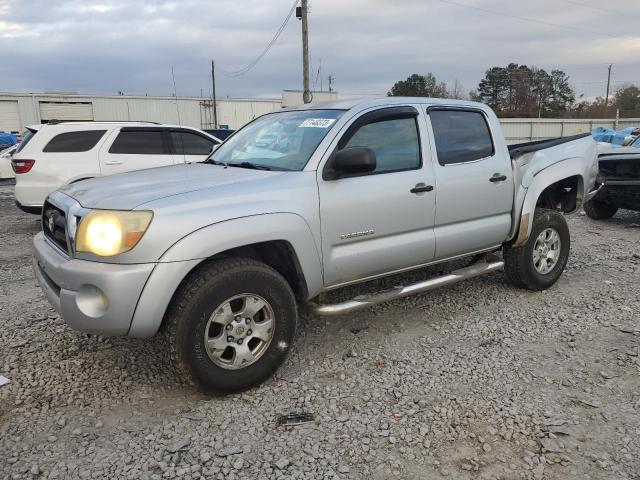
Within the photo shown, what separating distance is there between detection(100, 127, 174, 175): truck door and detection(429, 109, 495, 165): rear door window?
5.84 meters

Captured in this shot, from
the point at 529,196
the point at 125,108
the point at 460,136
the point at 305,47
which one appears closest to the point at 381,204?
the point at 460,136

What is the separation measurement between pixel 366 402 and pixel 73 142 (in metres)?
7.25

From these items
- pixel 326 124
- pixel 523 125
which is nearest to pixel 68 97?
pixel 523 125

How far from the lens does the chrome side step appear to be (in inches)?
141

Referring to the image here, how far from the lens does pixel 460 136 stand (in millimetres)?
4434

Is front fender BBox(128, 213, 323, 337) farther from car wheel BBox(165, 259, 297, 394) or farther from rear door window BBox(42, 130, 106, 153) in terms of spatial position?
rear door window BBox(42, 130, 106, 153)

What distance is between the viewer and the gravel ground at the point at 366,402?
265 centimetres

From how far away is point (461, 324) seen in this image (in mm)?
4434

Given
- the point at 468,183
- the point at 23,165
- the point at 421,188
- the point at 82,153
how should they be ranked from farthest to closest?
the point at 82,153 → the point at 23,165 → the point at 468,183 → the point at 421,188

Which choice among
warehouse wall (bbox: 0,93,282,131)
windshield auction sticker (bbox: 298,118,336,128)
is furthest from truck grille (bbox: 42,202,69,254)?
warehouse wall (bbox: 0,93,282,131)

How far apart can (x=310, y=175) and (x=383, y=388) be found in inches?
58.4

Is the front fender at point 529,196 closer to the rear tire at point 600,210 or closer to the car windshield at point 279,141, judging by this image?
the car windshield at point 279,141

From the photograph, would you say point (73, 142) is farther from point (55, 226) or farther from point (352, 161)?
point (352, 161)

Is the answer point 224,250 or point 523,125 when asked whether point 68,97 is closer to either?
point 523,125
